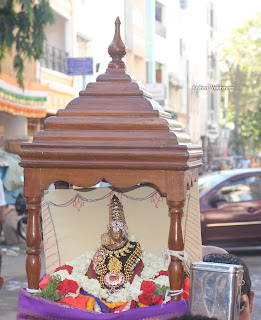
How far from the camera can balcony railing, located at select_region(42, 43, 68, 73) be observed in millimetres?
20862

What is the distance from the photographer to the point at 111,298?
394 centimetres

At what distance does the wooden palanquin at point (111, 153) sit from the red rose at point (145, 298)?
0.64 ft

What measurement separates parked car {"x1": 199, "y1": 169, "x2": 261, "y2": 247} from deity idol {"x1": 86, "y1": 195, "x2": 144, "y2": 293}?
728 centimetres

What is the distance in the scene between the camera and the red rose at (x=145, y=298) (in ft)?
12.3

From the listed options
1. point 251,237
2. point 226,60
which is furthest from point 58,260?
point 226,60

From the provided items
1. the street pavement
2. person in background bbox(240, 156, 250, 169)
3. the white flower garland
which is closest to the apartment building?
the street pavement

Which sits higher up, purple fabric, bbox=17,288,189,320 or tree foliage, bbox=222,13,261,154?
tree foliage, bbox=222,13,261,154

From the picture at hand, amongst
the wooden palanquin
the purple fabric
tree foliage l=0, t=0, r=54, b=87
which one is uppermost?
tree foliage l=0, t=0, r=54, b=87

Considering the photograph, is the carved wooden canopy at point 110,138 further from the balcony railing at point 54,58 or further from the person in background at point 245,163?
the person in background at point 245,163

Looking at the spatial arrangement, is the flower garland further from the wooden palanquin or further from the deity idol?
the wooden palanquin

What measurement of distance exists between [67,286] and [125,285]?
0.34 m

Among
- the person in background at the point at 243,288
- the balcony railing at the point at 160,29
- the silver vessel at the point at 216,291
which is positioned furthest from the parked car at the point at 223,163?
the silver vessel at the point at 216,291

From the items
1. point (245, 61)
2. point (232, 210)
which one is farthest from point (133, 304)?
point (245, 61)

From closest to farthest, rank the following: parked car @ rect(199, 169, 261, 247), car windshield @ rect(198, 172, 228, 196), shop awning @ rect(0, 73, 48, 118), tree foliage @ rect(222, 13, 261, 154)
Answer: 1. parked car @ rect(199, 169, 261, 247)
2. car windshield @ rect(198, 172, 228, 196)
3. shop awning @ rect(0, 73, 48, 118)
4. tree foliage @ rect(222, 13, 261, 154)
